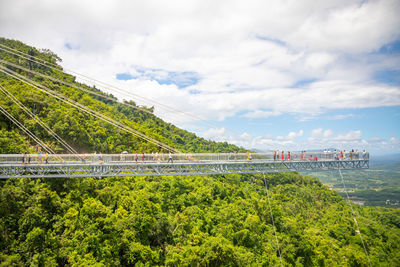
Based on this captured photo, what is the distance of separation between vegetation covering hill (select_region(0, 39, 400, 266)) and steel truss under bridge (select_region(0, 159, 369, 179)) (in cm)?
263

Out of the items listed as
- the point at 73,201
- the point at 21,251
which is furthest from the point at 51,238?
the point at 73,201

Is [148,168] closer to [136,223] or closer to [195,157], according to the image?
[195,157]

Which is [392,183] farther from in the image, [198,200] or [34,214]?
[34,214]

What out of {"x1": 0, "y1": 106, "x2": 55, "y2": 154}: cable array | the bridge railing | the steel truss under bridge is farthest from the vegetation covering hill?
the bridge railing

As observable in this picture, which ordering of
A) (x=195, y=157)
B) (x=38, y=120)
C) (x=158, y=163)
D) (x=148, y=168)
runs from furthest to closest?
(x=38, y=120), (x=195, y=157), (x=148, y=168), (x=158, y=163)

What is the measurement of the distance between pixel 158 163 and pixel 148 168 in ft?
7.70

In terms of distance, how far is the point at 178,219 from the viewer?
28547 mm

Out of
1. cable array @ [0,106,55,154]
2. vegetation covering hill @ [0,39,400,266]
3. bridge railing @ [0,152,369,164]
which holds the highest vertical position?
cable array @ [0,106,55,154]

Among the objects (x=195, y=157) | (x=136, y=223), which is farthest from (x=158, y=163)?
(x=136, y=223)

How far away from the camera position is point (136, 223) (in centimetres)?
2459

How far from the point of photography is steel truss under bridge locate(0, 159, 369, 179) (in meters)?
19.7

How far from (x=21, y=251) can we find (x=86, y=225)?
467cm

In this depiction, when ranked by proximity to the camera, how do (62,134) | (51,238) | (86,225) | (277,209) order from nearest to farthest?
(51,238)
(86,225)
(62,134)
(277,209)

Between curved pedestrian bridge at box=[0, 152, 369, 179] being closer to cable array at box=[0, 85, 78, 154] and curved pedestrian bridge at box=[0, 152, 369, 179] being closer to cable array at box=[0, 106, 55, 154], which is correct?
cable array at box=[0, 106, 55, 154]
